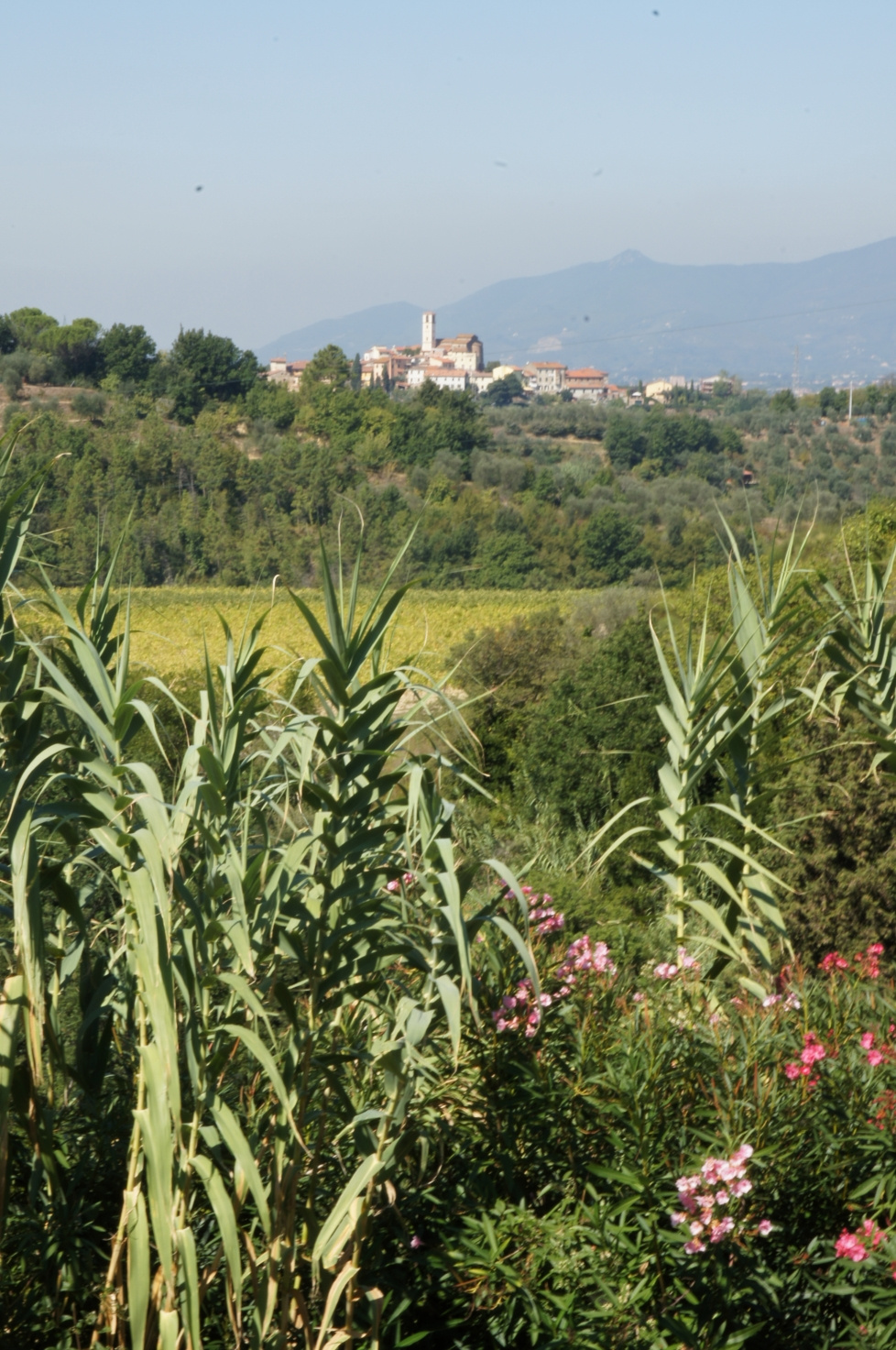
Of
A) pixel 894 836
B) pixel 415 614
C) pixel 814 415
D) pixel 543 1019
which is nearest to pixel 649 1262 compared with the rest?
pixel 543 1019

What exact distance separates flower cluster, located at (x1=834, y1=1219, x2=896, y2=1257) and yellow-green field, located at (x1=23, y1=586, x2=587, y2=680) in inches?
913

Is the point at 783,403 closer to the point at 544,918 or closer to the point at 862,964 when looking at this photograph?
the point at 862,964

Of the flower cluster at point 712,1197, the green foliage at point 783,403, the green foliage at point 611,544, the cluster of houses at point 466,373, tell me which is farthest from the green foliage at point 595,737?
the cluster of houses at point 466,373

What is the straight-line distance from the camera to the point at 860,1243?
6.68 feet

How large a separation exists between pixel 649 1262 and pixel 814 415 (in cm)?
7294

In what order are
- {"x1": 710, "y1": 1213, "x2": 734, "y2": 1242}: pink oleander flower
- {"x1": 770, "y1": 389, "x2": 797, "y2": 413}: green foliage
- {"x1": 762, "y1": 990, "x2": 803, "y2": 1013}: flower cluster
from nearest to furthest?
{"x1": 710, "y1": 1213, "x2": 734, "y2": 1242}: pink oleander flower, {"x1": 762, "y1": 990, "x2": 803, "y2": 1013}: flower cluster, {"x1": 770, "y1": 389, "x2": 797, "y2": 413}: green foliage

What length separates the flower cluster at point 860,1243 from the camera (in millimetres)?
2021

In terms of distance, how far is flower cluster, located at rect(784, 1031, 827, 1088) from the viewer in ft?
7.31

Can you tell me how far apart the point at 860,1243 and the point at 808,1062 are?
0.31 m

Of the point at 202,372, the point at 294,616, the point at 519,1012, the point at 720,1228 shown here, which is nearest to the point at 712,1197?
the point at 720,1228

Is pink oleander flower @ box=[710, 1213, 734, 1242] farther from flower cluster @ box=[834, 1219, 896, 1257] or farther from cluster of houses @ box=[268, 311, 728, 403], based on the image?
cluster of houses @ box=[268, 311, 728, 403]

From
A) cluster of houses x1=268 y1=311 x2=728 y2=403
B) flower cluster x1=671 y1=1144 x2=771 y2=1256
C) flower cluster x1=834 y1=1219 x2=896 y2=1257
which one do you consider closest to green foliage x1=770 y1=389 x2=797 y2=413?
cluster of houses x1=268 y1=311 x2=728 y2=403

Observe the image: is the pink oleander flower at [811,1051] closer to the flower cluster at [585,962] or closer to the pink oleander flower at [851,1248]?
the pink oleander flower at [851,1248]

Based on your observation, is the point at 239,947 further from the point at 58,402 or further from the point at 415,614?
the point at 58,402
